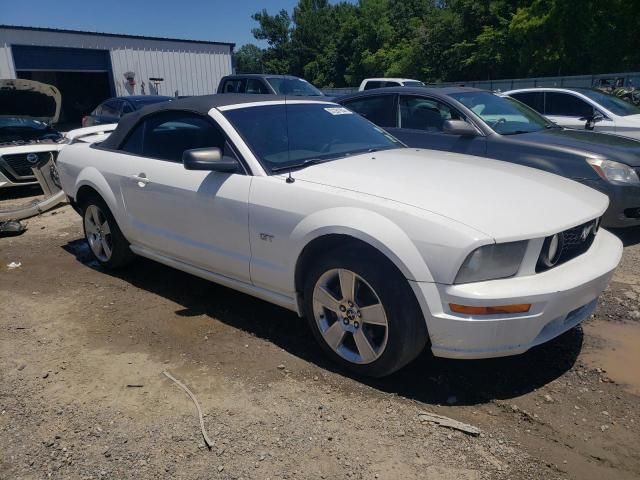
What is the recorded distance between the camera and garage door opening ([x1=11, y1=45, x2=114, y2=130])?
22312mm

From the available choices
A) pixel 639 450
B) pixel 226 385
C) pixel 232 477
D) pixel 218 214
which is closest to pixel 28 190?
pixel 218 214

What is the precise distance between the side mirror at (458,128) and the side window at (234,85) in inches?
299

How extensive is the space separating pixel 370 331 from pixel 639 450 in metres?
1.42

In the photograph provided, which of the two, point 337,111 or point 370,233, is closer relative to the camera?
point 370,233

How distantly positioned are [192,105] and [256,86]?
332 inches

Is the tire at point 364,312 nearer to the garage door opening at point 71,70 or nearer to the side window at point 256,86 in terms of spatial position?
the side window at point 256,86

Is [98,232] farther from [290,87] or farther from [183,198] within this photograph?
[290,87]

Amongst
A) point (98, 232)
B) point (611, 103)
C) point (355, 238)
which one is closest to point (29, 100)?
point (98, 232)

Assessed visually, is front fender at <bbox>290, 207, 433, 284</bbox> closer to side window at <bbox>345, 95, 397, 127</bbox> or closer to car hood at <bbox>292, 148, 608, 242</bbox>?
car hood at <bbox>292, 148, 608, 242</bbox>

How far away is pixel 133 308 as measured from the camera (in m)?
4.43

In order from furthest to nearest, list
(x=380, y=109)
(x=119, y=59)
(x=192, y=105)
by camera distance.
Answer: (x=119, y=59), (x=380, y=109), (x=192, y=105)

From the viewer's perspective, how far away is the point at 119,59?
983 inches

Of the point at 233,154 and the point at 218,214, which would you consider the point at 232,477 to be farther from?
the point at 233,154

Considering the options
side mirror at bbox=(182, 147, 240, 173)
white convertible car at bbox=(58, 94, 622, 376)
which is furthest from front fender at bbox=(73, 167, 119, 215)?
side mirror at bbox=(182, 147, 240, 173)
